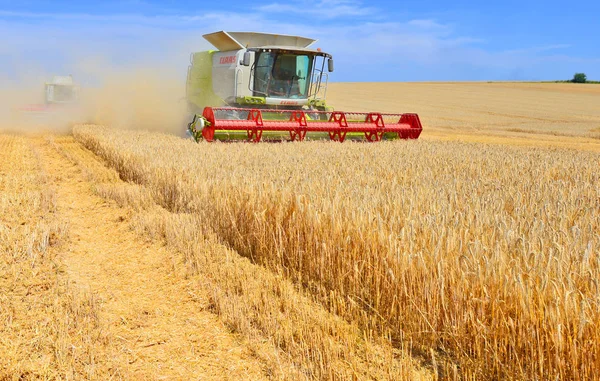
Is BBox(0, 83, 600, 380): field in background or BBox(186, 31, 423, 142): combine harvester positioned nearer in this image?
BBox(0, 83, 600, 380): field in background

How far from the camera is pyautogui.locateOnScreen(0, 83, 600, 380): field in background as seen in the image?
2.42 m

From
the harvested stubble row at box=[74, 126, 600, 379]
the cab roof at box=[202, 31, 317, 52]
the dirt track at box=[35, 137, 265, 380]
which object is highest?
the cab roof at box=[202, 31, 317, 52]

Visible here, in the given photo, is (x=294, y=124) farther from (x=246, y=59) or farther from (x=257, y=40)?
(x=257, y=40)

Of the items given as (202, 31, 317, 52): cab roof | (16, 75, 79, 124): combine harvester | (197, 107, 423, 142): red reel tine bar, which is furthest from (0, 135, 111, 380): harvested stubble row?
(16, 75, 79, 124): combine harvester

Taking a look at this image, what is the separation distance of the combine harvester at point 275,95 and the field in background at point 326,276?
5.53 metres

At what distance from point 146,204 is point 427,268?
426cm

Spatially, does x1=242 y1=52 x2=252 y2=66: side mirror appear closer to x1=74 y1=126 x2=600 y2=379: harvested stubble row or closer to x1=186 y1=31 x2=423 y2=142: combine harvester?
x1=186 y1=31 x2=423 y2=142: combine harvester

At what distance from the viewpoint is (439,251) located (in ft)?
9.47

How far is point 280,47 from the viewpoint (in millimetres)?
13000

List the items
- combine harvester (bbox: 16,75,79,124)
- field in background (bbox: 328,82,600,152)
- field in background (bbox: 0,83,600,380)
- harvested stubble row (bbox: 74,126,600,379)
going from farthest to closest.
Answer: field in background (bbox: 328,82,600,152)
combine harvester (bbox: 16,75,79,124)
field in background (bbox: 0,83,600,380)
harvested stubble row (bbox: 74,126,600,379)

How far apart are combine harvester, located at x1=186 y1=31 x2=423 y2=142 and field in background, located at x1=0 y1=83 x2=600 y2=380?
5533 millimetres

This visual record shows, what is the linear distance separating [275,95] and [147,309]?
1061cm

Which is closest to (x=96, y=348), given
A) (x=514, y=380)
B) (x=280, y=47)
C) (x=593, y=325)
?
(x=514, y=380)

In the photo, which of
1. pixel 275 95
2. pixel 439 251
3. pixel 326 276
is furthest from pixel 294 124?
pixel 439 251
